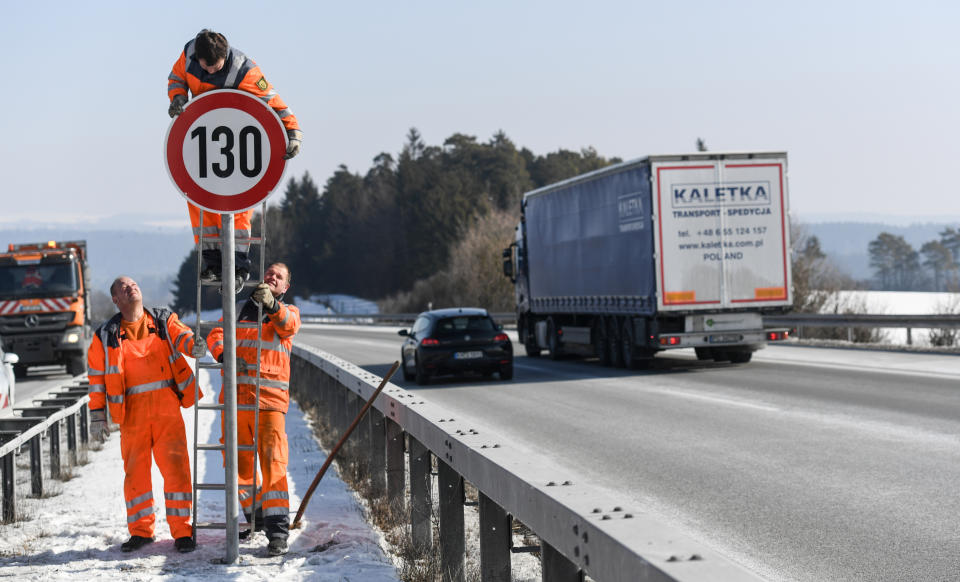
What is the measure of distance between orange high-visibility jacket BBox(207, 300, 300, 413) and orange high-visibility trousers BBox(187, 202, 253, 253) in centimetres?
Answer: 45

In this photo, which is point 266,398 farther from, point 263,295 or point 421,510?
point 421,510

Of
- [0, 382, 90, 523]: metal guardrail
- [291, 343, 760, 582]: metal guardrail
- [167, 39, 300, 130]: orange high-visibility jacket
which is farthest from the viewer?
[0, 382, 90, 523]: metal guardrail

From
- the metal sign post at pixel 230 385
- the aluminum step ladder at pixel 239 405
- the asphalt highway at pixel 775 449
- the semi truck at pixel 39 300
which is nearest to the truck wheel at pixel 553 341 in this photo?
the asphalt highway at pixel 775 449

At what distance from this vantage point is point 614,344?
74.6 ft

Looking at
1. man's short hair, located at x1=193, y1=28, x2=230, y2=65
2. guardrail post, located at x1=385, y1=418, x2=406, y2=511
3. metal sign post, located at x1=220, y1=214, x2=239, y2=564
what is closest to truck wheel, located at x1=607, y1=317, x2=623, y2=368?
guardrail post, located at x1=385, y1=418, x2=406, y2=511

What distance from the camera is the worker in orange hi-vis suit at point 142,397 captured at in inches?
265

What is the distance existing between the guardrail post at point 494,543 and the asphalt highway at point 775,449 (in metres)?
0.56

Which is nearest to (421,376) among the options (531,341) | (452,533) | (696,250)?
(696,250)

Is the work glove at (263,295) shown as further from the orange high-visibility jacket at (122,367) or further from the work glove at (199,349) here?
the orange high-visibility jacket at (122,367)

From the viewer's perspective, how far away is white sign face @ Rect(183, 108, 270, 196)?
6.06 m

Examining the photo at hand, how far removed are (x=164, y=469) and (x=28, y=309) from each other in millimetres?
19700

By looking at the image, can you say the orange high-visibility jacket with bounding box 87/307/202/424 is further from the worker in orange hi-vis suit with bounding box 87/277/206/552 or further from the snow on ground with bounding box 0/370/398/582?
the snow on ground with bounding box 0/370/398/582

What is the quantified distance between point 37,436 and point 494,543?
222 inches

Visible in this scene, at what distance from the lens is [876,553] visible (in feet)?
21.6
